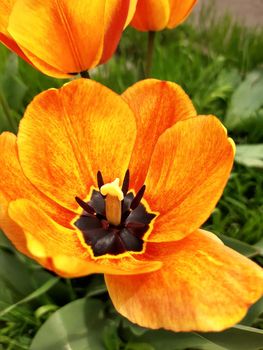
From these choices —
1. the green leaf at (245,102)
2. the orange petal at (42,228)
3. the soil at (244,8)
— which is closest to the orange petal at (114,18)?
the orange petal at (42,228)

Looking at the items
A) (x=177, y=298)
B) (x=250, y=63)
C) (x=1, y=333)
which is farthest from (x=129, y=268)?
(x=250, y=63)

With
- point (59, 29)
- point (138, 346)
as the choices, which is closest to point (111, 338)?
point (138, 346)

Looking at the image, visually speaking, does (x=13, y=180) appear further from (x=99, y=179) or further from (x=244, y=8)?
(x=244, y=8)

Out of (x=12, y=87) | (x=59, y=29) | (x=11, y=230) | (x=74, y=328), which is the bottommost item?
(x=74, y=328)

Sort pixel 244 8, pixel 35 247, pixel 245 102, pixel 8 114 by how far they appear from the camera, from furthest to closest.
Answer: pixel 244 8 → pixel 245 102 → pixel 8 114 → pixel 35 247

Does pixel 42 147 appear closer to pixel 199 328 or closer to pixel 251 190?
pixel 199 328

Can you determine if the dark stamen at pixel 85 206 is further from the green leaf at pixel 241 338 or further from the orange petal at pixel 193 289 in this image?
the green leaf at pixel 241 338
